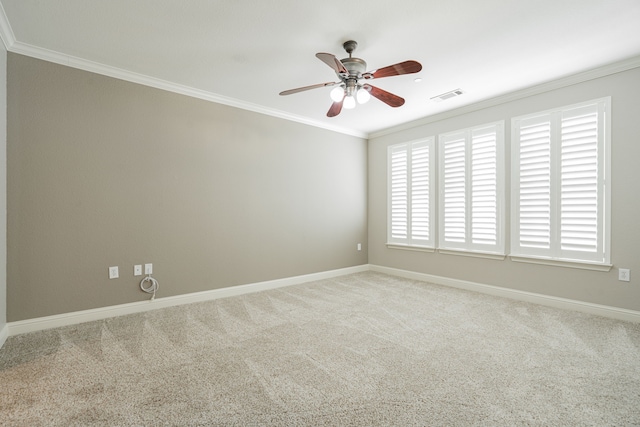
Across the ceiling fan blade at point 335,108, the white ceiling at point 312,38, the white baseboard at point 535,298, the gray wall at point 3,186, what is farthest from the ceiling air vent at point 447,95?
the gray wall at point 3,186

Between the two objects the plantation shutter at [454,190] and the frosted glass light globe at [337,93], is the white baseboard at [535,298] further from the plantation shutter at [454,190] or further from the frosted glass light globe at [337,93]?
the frosted glass light globe at [337,93]

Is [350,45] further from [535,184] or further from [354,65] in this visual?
[535,184]

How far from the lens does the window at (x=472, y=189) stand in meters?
3.93

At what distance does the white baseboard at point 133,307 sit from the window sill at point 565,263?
2976 millimetres

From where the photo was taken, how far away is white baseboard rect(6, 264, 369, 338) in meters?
2.72

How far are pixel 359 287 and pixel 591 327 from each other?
259 centimetres

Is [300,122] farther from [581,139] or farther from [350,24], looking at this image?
[581,139]

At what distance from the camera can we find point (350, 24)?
94.8 inches

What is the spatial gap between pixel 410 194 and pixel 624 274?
2.71 meters

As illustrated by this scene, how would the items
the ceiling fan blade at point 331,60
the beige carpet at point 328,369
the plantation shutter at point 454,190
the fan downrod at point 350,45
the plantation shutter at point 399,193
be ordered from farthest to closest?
the plantation shutter at point 399,193 < the plantation shutter at point 454,190 < the fan downrod at point 350,45 < the ceiling fan blade at point 331,60 < the beige carpet at point 328,369

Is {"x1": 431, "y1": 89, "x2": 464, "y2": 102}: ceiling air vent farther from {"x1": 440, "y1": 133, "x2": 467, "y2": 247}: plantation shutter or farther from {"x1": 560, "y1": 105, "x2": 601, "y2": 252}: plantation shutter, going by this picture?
{"x1": 560, "y1": 105, "x2": 601, "y2": 252}: plantation shutter

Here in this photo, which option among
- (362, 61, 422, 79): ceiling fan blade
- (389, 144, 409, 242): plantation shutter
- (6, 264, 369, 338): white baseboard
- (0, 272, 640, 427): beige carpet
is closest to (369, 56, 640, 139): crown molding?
(389, 144, 409, 242): plantation shutter

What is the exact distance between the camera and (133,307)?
326 cm

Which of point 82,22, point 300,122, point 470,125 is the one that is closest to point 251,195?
point 300,122
